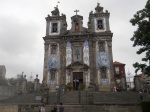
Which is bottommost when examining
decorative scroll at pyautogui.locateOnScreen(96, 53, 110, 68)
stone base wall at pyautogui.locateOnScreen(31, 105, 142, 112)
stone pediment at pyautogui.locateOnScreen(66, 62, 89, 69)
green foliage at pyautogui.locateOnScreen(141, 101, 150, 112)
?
stone base wall at pyautogui.locateOnScreen(31, 105, 142, 112)

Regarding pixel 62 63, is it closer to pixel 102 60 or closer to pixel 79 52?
pixel 79 52

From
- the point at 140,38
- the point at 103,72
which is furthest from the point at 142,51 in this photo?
the point at 103,72

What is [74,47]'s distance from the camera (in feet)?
109

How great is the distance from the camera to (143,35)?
1435 cm

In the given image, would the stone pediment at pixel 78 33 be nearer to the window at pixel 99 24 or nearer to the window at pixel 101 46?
the window at pixel 99 24

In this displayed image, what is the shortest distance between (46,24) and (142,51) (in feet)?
79.0

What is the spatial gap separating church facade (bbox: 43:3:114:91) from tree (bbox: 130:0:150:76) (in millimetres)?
16110

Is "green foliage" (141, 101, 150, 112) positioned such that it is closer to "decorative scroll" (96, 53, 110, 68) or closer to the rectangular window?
"decorative scroll" (96, 53, 110, 68)

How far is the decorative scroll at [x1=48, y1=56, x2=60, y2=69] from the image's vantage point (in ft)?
106

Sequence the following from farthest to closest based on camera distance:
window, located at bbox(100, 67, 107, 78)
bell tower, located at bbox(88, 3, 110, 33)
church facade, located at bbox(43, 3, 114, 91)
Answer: bell tower, located at bbox(88, 3, 110, 33), church facade, located at bbox(43, 3, 114, 91), window, located at bbox(100, 67, 107, 78)

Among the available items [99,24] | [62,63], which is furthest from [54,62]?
[99,24]

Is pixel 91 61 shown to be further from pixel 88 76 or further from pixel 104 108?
pixel 104 108

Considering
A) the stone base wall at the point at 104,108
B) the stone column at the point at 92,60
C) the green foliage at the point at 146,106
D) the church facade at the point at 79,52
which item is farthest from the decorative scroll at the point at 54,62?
the green foliage at the point at 146,106

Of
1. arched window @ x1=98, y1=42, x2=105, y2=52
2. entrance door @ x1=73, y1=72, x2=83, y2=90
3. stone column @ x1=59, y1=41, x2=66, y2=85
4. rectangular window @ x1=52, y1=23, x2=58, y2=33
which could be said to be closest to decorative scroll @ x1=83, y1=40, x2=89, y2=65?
arched window @ x1=98, y1=42, x2=105, y2=52
